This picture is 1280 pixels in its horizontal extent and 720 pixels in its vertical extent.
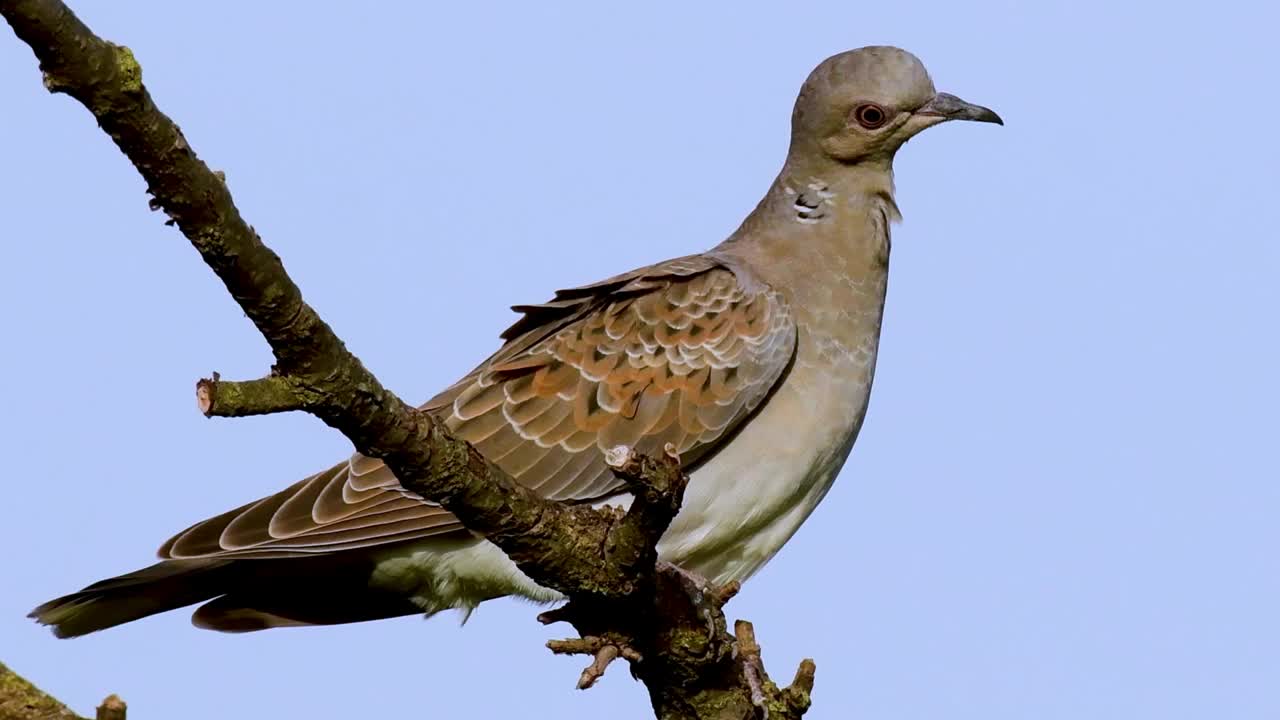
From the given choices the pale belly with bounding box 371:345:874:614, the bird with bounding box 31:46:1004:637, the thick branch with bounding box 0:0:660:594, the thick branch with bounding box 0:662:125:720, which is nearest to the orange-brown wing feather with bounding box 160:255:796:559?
the bird with bounding box 31:46:1004:637

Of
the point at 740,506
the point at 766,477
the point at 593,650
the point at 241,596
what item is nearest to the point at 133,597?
the point at 241,596

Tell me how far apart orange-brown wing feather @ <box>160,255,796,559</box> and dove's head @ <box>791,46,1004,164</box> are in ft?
2.74

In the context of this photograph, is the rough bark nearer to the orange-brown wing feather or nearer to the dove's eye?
the orange-brown wing feather

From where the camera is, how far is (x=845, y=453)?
22.3ft

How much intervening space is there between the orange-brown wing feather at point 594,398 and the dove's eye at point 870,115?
91 centimetres

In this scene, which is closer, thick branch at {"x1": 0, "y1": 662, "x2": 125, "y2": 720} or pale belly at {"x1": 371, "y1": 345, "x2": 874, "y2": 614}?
thick branch at {"x1": 0, "y1": 662, "x2": 125, "y2": 720}

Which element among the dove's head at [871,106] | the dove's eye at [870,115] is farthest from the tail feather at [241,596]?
the dove's eye at [870,115]

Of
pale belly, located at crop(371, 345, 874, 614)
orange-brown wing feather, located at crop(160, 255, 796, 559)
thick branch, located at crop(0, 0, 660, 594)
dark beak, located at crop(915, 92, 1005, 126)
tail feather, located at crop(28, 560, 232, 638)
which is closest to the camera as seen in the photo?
thick branch, located at crop(0, 0, 660, 594)

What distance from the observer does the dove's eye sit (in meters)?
7.17

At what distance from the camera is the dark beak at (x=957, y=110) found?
708 centimetres

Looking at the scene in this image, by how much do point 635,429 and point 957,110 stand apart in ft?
6.34

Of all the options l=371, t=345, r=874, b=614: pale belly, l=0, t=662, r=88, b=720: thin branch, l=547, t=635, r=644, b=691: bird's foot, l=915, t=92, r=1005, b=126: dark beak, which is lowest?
l=0, t=662, r=88, b=720: thin branch

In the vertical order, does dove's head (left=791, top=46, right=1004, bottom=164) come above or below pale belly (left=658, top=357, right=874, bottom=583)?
above

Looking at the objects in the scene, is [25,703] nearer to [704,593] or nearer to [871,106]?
[704,593]
